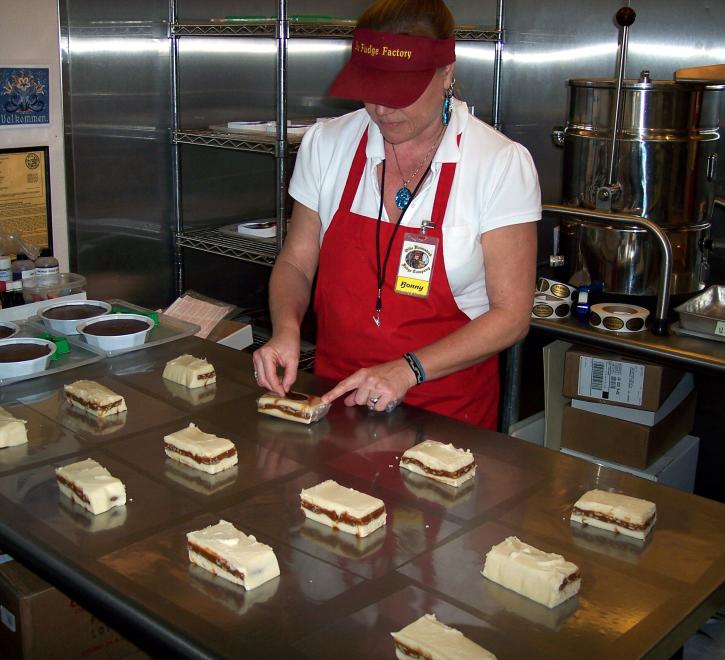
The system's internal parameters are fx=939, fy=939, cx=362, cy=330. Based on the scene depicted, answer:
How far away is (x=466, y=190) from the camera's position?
2.20 m

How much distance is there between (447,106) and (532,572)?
3.98 ft

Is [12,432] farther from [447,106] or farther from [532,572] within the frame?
[447,106]

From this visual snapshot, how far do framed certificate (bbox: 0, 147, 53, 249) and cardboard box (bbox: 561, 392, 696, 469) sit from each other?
1960 mm

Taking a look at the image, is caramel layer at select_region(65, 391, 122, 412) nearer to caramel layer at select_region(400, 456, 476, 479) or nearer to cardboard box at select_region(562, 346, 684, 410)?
caramel layer at select_region(400, 456, 476, 479)

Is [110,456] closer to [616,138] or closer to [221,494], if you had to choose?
[221,494]

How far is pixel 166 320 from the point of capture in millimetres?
2625

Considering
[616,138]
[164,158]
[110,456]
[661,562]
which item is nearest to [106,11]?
[164,158]

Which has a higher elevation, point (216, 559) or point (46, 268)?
point (46, 268)

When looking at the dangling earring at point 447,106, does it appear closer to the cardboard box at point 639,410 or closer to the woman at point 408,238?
the woman at point 408,238

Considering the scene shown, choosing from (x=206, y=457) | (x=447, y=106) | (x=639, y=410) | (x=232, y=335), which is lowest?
(x=639, y=410)

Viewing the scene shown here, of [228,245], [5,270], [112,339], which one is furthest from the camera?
[228,245]

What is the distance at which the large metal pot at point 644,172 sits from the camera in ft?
9.51

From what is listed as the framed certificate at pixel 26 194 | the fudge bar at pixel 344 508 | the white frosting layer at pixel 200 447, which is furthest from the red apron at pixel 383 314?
the framed certificate at pixel 26 194

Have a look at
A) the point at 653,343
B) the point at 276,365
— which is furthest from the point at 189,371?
the point at 653,343
